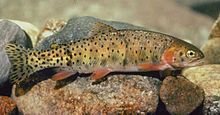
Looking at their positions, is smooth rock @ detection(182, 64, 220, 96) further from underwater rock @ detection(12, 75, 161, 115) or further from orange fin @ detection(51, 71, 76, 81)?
orange fin @ detection(51, 71, 76, 81)

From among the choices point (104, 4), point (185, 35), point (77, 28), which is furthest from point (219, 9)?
point (77, 28)

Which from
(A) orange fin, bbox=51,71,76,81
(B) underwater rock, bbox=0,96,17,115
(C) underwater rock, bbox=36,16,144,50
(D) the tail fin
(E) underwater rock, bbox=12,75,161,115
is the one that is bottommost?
(B) underwater rock, bbox=0,96,17,115

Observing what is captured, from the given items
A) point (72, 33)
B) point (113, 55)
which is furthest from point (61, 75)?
point (72, 33)

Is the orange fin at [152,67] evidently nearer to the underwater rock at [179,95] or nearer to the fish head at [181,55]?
the fish head at [181,55]

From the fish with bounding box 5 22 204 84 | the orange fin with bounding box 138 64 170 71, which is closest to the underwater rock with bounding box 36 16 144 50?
the fish with bounding box 5 22 204 84

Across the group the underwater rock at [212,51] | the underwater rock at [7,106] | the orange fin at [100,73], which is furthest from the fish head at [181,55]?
the underwater rock at [7,106]

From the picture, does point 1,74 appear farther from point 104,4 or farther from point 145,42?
point 104,4
